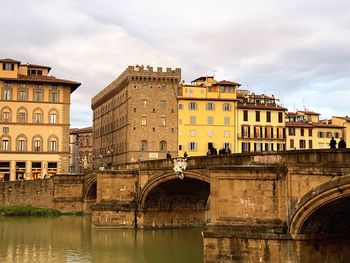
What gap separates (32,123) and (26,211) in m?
12.0

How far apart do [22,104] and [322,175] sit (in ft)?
160

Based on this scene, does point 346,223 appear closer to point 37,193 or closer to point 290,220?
point 290,220

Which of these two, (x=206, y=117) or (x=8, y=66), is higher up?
(x=8, y=66)

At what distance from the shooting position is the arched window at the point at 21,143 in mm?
64312

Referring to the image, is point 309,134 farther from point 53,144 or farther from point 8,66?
point 8,66

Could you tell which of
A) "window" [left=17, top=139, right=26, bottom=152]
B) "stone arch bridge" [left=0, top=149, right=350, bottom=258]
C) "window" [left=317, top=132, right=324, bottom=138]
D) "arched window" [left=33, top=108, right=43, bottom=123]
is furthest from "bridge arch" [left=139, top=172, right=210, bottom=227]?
"window" [left=317, top=132, right=324, bottom=138]

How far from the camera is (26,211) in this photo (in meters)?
56.8

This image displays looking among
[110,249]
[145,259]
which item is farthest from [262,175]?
[110,249]

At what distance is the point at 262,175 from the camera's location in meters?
23.9

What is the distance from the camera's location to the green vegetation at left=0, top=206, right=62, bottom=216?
184 ft

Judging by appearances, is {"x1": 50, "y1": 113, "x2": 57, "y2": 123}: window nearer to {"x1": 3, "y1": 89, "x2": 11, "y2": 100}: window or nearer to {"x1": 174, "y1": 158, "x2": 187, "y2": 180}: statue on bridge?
{"x1": 3, "y1": 89, "x2": 11, "y2": 100}: window

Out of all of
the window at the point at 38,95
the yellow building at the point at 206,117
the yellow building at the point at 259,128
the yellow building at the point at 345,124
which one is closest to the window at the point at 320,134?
the yellow building at the point at 345,124

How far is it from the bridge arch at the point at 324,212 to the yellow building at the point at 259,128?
46.4m

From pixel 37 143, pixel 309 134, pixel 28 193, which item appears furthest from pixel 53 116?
pixel 309 134
